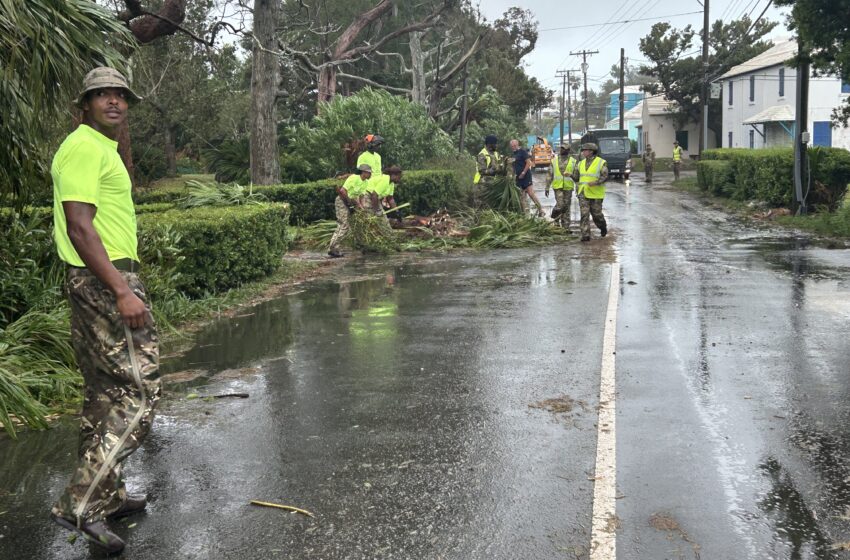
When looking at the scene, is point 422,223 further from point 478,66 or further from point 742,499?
point 478,66

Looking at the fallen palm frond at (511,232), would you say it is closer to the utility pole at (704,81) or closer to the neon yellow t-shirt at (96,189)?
the neon yellow t-shirt at (96,189)

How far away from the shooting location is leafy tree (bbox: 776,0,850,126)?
1802 cm

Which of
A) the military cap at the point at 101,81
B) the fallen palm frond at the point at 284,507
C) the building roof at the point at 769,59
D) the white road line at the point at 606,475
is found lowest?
the white road line at the point at 606,475

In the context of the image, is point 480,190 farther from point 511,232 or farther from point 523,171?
point 511,232

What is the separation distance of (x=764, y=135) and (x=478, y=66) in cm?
1629

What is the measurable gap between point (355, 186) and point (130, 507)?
36.7 ft

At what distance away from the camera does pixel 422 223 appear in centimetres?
1798

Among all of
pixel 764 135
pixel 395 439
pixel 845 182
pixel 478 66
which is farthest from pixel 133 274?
pixel 764 135

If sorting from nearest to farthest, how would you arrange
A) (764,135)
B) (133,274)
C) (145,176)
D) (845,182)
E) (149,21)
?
(133,274) → (149,21) → (845,182) → (145,176) → (764,135)

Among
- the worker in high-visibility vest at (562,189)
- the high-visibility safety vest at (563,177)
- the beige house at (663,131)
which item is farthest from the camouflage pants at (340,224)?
the beige house at (663,131)

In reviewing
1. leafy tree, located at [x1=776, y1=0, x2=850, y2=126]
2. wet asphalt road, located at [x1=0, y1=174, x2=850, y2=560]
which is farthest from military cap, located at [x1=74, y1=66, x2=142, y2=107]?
leafy tree, located at [x1=776, y1=0, x2=850, y2=126]

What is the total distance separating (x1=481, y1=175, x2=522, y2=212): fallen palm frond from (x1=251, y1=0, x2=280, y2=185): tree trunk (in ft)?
16.7

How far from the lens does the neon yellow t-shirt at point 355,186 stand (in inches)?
606

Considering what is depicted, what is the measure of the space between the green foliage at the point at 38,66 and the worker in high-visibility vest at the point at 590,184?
415 inches
